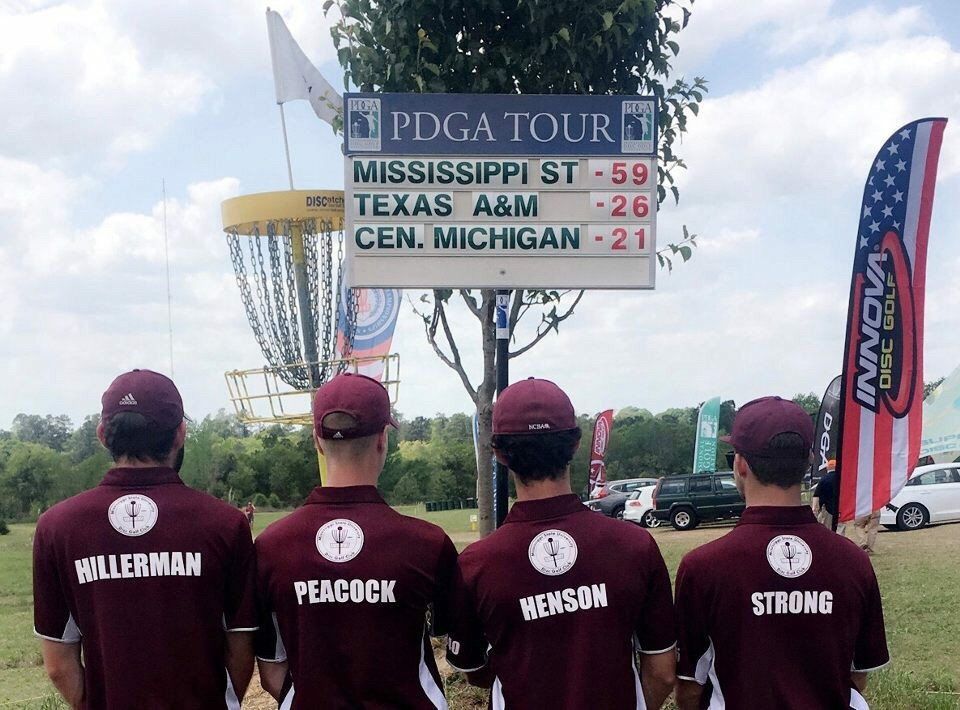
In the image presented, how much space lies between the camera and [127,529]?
2480mm

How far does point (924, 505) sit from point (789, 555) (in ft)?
56.5

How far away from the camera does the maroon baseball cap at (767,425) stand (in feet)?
8.04

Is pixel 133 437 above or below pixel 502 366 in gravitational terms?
below

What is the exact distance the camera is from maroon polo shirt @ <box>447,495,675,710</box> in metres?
2.27

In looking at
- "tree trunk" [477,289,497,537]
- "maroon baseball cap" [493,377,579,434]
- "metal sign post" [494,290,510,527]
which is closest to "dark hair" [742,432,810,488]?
"maroon baseball cap" [493,377,579,434]

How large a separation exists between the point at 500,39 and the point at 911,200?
2761 mm

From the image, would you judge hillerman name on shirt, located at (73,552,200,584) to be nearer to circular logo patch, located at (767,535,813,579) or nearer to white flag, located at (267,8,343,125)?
circular logo patch, located at (767,535,813,579)

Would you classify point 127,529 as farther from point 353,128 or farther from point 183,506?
point 353,128

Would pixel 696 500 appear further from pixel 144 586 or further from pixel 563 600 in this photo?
pixel 144 586

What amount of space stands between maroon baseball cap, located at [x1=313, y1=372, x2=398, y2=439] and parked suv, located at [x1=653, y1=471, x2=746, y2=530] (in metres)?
19.9

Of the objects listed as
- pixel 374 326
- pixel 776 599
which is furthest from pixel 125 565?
pixel 374 326

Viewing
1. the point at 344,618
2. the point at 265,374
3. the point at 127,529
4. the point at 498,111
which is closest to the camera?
the point at 344,618

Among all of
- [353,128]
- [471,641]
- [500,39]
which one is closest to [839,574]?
[471,641]

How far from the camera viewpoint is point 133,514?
8.19 ft
